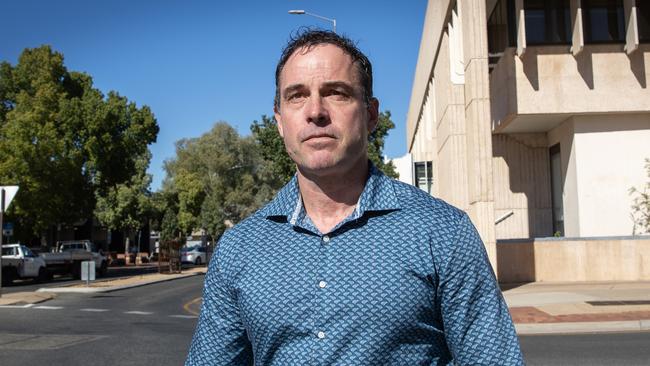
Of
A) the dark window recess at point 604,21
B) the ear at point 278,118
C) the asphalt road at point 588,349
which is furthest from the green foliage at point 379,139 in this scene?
the ear at point 278,118

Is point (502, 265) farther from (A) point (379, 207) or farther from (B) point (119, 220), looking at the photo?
(B) point (119, 220)

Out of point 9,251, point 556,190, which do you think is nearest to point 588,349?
point 556,190

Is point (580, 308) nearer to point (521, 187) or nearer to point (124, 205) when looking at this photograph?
point (521, 187)

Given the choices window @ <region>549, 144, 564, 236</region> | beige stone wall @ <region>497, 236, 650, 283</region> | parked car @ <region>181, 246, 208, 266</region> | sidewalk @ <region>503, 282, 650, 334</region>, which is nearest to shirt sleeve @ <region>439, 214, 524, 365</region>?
sidewalk @ <region>503, 282, 650, 334</region>

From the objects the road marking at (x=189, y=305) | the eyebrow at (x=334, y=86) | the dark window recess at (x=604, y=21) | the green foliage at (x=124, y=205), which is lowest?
the road marking at (x=189, y=305)

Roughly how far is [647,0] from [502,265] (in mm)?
11619

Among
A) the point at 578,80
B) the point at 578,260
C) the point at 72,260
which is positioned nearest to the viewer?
the point at 578,260

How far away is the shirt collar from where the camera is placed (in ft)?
6.74

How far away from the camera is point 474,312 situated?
186cm

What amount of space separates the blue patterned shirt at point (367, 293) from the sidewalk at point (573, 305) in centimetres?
1035

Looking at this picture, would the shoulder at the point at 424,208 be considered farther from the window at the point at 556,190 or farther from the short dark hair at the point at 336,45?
the window at the point at 556,190

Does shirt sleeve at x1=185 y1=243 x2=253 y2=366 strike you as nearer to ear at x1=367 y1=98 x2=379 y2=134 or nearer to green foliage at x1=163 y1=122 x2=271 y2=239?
ear at x1=367 y1=98 x2=379 y2=134

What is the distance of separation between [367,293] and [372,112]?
672mm

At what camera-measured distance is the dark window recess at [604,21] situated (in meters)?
24.6
